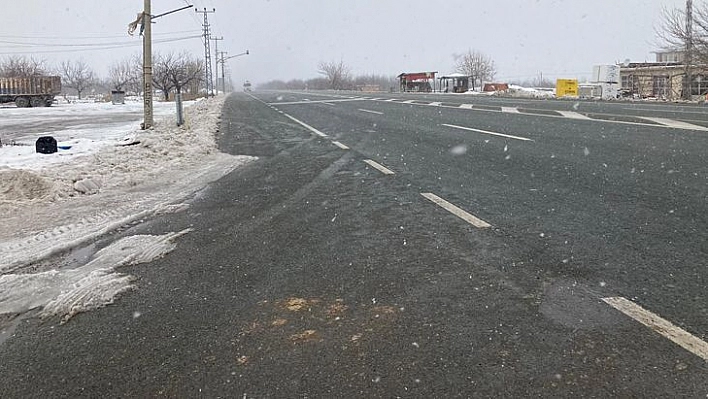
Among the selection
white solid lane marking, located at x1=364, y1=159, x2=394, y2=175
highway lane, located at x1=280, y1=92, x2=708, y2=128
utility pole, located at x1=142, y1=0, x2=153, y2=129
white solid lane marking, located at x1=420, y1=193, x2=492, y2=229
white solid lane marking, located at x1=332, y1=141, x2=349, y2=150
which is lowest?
white solid lane marking, located at x1=420, y1=193, x2=492, y2=229

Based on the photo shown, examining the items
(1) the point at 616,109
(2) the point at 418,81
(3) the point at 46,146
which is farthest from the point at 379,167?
(2) the point at 418,81

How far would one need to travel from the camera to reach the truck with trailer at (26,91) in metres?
47.5

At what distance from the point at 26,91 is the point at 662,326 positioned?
55.5 metres

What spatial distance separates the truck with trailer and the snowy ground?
41863 mm

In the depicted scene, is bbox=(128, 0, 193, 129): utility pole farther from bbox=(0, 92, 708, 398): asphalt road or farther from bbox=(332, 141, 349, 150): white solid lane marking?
bbox=(0, 92, 708, 398): asphalt road

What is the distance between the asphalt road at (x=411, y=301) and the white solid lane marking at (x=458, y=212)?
36 millimetres

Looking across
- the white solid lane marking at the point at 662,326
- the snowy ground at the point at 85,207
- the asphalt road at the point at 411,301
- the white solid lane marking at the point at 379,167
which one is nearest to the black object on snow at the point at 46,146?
the snowy ground at the point at 85,207

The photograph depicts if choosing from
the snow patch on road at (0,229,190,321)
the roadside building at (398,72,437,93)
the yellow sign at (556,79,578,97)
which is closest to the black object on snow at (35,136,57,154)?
the snow patch on road at (0,229,190,321)

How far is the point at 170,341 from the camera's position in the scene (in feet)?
9.53

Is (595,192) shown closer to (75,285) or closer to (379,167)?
(379,167)

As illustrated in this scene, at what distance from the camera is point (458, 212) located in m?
5.28

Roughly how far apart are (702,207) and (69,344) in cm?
539

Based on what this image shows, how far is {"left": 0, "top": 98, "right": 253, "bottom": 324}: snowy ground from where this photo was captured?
148 inches

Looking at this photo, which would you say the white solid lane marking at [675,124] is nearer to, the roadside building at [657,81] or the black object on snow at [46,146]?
the black object on snow at [46,146]
